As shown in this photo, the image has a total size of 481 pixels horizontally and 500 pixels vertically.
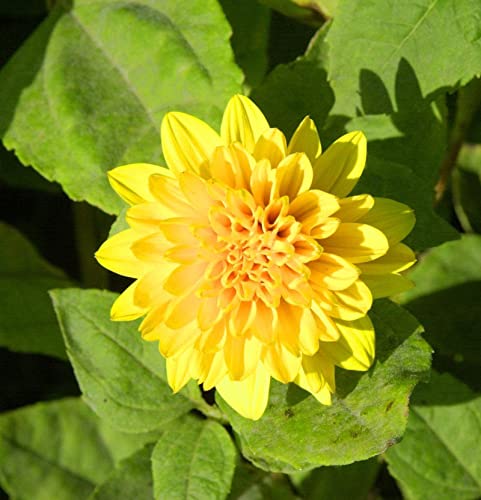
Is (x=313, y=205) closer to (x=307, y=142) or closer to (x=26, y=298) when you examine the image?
(x=307, y=142)

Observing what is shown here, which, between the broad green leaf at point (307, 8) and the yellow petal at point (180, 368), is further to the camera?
the broad green leaf at point (307, 8)

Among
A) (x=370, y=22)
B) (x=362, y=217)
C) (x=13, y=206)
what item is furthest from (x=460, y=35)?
(x=13, y=206)

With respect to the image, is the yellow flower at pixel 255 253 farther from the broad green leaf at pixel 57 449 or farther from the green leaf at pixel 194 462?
the broad green leaf at pixel 57 449

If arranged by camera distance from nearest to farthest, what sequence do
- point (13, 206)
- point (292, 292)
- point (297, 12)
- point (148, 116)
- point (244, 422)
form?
point (292, 292)
point (244, 422)
point (148, 116)
point (297, 12)
point (13, 206)

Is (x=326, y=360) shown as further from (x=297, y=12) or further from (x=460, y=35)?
(x=297, y=12)

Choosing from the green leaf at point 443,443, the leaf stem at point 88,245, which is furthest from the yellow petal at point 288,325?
the leaf stem at point 88,245

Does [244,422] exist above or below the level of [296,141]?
below

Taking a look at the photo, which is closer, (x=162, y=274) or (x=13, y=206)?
(x=162, y=274)

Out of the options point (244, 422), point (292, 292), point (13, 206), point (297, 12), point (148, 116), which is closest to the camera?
point (292, 292)
